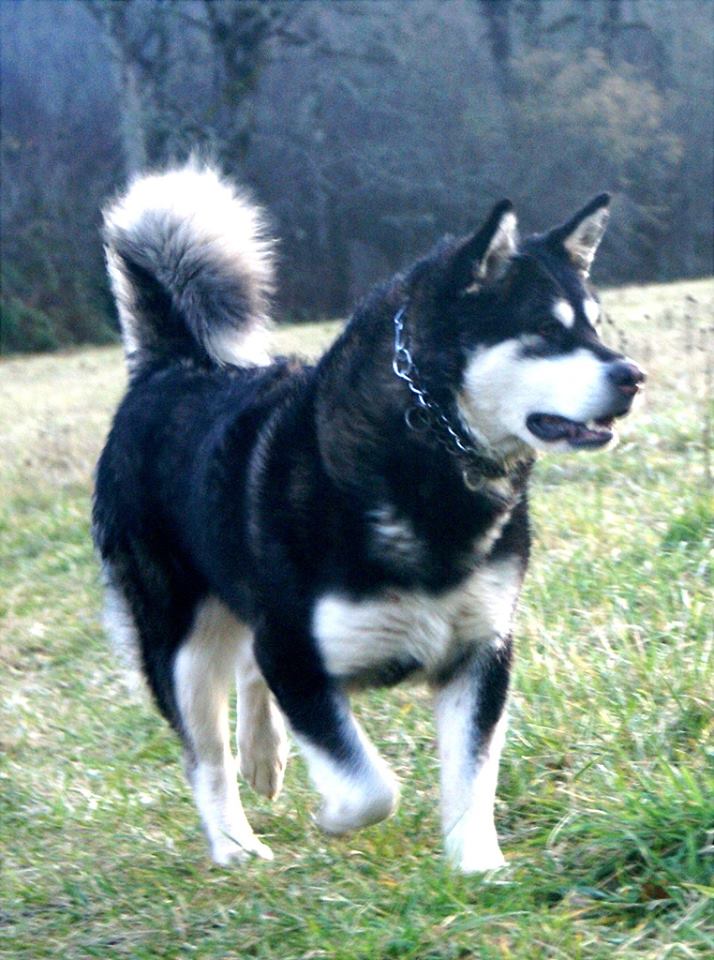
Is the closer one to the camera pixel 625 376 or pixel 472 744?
pixel 625 376

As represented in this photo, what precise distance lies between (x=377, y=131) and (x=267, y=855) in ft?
80.5

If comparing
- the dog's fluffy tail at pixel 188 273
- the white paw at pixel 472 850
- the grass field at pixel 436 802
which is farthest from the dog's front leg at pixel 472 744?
the dog's fluffy tail at pixel 188 273

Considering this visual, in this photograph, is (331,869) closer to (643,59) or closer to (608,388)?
(608,388)

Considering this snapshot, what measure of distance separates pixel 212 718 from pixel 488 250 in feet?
5.50

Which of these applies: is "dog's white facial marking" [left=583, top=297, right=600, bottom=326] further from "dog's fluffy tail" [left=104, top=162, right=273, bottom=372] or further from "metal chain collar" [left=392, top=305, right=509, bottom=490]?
"dog's fluffy tail" [left=104, top=162, right=273, bottom=372]

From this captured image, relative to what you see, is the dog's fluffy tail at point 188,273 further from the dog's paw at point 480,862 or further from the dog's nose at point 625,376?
the dog's paw at point 480,862

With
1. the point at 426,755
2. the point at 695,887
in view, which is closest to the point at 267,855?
the point at 426,755

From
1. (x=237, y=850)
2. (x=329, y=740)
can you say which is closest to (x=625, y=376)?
(x=329, y=740)

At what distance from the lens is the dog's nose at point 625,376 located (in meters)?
3.37

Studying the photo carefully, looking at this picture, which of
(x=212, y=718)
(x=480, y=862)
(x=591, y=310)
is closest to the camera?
(x=480, y=862)

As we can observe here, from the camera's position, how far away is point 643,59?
24656mm

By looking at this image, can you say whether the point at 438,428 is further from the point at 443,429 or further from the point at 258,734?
the point at 258,734

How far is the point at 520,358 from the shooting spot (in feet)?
11.2

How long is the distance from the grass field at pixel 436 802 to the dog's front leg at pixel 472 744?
111 mm
